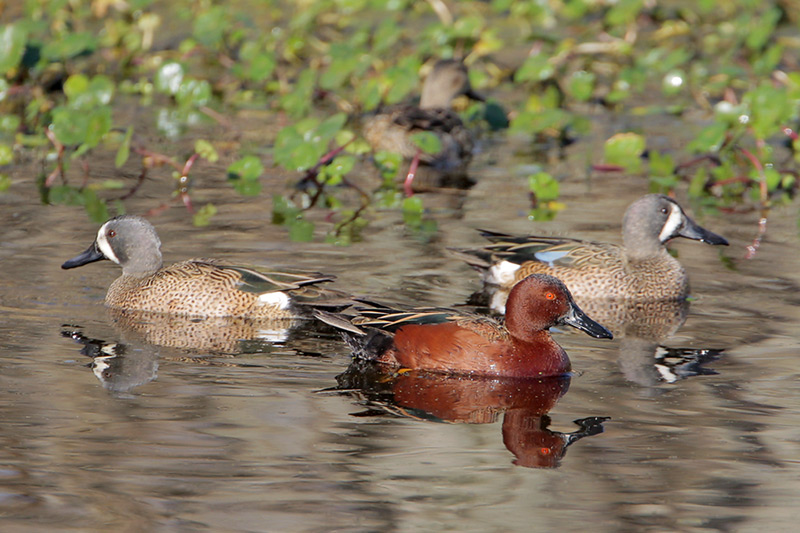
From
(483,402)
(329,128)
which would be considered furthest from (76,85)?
(483,402)

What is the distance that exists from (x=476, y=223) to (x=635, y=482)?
16.9ft

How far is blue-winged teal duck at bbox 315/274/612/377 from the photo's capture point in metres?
6.46

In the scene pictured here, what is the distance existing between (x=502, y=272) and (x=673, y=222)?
4.09ft

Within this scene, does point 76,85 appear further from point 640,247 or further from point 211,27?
point 640,247

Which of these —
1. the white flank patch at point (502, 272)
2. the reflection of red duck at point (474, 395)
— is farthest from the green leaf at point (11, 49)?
the reflection of red duck at point (474, 395)

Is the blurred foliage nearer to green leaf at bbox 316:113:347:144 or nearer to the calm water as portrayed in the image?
green leaf at bbox 316:113:347:144

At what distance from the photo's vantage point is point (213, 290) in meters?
7.66

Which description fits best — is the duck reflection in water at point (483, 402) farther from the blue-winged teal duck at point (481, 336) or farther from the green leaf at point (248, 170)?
the green leaf at point (248, 170)

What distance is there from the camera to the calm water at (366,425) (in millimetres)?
4715

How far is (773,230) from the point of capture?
9.98m

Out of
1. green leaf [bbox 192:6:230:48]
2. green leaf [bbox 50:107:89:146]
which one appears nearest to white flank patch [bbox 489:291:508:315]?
green leaf [bbox 50:107:89:146]

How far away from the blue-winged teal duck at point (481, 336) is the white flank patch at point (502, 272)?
1.83 meters

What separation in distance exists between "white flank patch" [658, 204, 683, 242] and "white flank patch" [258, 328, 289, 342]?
114 inches

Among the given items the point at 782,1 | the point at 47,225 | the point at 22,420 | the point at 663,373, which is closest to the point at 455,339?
the point at 663,373
